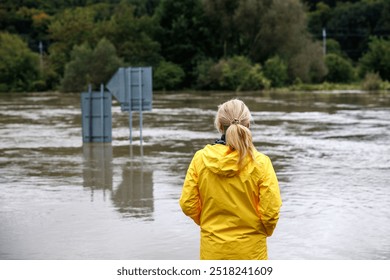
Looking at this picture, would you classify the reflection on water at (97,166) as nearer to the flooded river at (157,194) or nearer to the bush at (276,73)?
the flooded river at (157,194)

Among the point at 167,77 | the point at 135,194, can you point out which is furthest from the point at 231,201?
the point at 167,77

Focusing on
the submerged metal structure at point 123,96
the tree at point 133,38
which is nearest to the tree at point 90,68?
the tree at point 133,38

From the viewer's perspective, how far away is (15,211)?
10.6 metres

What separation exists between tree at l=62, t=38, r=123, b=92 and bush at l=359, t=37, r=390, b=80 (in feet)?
72.5

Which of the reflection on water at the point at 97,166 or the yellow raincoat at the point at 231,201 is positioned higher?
the yellow raincoat at the point at 231,201

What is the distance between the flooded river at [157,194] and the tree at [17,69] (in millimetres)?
48717

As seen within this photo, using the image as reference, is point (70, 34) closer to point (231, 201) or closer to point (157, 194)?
point (157, 194)

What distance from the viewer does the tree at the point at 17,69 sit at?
70.6m

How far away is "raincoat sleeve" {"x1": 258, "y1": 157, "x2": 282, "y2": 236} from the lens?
461cm

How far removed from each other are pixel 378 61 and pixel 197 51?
16324 mm
